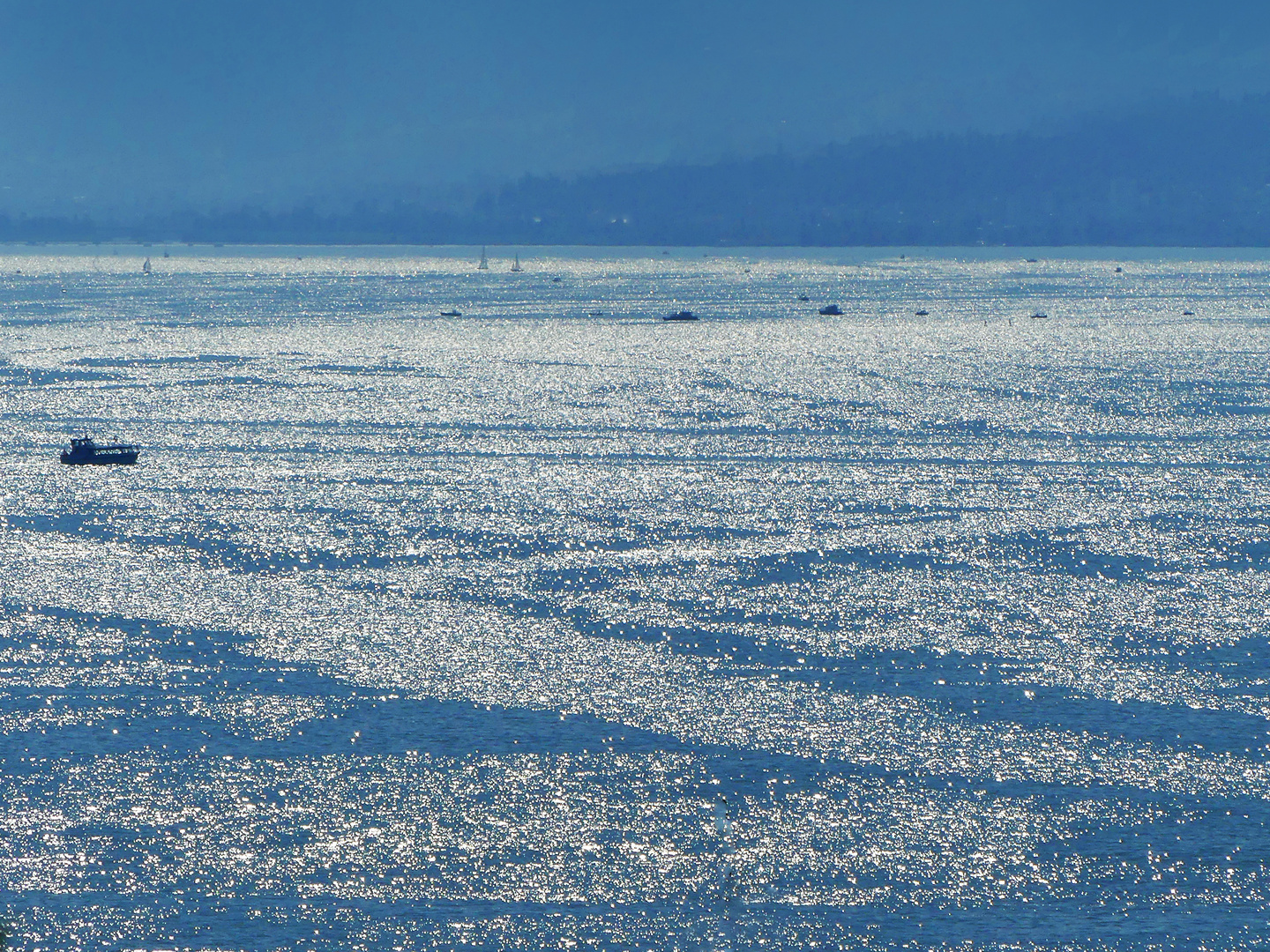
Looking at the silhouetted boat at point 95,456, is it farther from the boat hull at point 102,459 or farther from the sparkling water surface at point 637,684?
the sparkling water surface at point 637,684

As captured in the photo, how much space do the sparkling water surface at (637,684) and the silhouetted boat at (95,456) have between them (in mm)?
992

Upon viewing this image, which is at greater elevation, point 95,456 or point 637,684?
point 95,456

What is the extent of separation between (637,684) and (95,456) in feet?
102

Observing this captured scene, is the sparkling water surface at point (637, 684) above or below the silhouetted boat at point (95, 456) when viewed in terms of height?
below

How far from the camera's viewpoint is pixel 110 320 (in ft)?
447

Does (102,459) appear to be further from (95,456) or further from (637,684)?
(637,684)

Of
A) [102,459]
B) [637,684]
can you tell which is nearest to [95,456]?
[102,459]

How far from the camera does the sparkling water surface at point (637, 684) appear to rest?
24.1 m

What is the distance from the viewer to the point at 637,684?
1303 inches

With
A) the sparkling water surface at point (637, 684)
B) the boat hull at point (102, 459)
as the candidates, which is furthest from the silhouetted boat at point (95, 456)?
the sparkling water surface at point (637, 684)

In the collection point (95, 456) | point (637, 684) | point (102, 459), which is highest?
point (95, 456)

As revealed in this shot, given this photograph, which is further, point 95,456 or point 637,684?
point 95,456

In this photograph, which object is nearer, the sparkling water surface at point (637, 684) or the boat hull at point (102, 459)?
the sparkling water surface at point (637, 684)

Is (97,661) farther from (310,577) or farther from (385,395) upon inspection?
(385,395)
